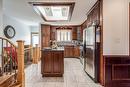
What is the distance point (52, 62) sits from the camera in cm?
550

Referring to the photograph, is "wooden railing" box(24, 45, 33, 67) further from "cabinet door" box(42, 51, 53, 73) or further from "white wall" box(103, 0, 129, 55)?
"white wall" box(103, 0, 129, 55)

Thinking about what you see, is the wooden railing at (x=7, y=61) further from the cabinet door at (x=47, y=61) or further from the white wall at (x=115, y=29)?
the white wall at (x=115, y=29)

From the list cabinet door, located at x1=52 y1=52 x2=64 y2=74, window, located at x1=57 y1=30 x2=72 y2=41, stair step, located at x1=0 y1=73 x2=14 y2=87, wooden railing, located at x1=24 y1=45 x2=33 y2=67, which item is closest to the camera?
stair step, located at x1=0 y1=73 x2=14 y2=87

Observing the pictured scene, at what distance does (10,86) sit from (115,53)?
2.89m

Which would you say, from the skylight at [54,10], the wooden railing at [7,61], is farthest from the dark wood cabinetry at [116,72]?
the skylight at [54,10]

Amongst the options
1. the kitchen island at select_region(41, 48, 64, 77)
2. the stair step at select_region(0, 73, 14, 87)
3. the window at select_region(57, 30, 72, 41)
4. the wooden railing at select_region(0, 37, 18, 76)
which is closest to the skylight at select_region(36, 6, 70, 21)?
the kitchen island at select_region(41, 48, 64, 77)

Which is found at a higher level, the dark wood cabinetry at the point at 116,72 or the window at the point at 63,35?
the window at the point at 63,35

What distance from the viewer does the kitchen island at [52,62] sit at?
5.50 m

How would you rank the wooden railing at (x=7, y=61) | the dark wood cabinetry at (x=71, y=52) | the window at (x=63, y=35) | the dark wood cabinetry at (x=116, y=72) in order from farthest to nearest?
1. the window at (x=63, y=35)
2. the dark wood cabinetry at (x=71, y=52)
3. the dark wood cabinetry at (x=116, y=72)
4. the wooden railing at (x=7, y=61)

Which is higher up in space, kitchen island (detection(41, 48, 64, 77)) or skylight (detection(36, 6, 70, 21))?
skylight (detection(36, 6, 70, 21))

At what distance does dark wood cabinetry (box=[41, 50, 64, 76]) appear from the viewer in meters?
5.50

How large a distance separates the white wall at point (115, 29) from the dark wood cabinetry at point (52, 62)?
1696 mm

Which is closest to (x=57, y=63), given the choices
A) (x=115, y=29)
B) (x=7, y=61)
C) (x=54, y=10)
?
(x=7, y=61)

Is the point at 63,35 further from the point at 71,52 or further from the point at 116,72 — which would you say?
the point at 116,72
